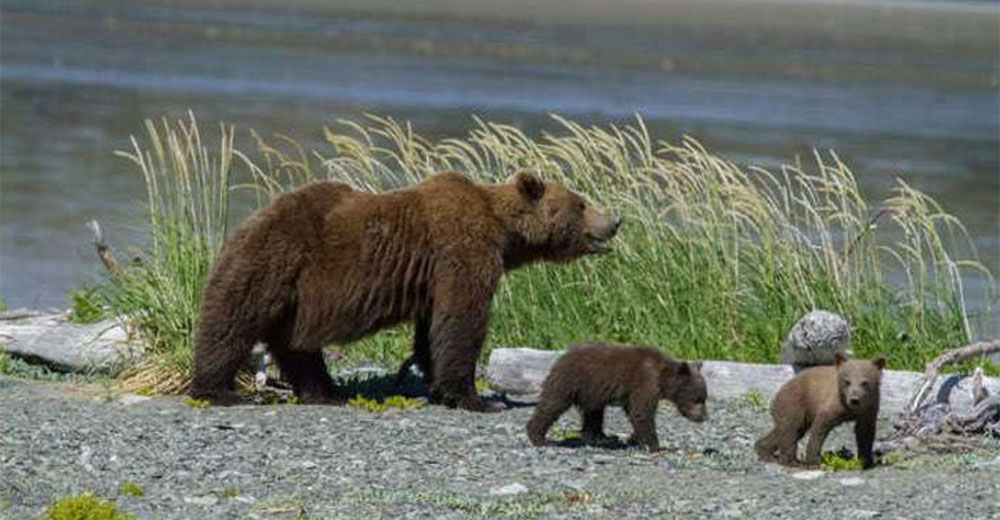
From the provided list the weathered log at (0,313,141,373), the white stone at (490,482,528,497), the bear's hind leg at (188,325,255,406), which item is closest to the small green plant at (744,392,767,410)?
the bear's hind leg at (188,325,255,406)

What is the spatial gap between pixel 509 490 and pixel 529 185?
9.73ft

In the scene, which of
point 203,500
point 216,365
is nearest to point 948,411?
point 216,365

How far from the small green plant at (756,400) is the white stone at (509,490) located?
283 centimetres

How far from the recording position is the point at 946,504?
10086mm

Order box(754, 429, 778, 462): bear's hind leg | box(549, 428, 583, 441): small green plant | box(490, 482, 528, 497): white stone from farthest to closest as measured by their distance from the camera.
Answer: box(549, 428, 583, 441): small green plant
box(754, 429, 778, 462): bear's hind leg
box(490, 482, 528, 497): white stone

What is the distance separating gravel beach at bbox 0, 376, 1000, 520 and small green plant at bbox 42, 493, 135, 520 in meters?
0.37

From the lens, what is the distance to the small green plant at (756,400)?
42.1 ft

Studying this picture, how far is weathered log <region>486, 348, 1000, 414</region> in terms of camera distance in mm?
12875

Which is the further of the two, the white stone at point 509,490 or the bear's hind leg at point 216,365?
the bear's hind leg at point 216,365

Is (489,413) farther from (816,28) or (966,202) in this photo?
(816,28)

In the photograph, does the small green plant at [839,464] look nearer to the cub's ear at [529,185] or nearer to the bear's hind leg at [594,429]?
the bear's hind leg at [594,429]

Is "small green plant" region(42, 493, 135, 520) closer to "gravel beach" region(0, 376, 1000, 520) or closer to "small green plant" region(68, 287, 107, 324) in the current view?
"gravel beach" region(0, 376, 1000, 520)

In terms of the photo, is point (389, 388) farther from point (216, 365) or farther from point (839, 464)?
point (839, 464)

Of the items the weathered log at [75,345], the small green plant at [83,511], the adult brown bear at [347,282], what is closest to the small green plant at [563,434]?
the adult brown bear at [347,282]
